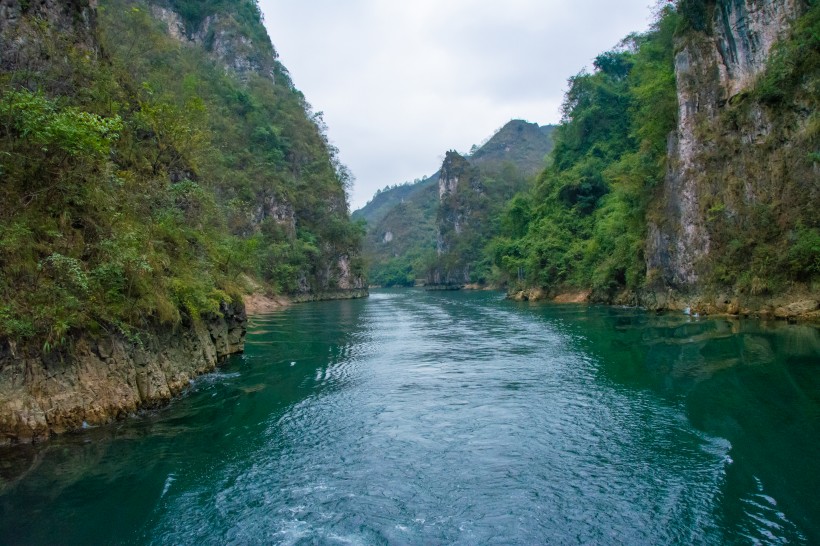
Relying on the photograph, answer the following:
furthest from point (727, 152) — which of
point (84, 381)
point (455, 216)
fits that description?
point (455, 216)

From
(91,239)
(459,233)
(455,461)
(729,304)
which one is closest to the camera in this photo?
(455,461)

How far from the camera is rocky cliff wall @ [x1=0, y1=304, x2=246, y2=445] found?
827cm

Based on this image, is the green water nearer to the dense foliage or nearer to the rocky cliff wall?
the rocky cliff wall

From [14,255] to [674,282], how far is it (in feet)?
111

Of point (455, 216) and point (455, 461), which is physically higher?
point (455, 216)

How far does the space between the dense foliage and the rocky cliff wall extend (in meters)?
34.8

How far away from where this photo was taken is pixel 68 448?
8453 millimetres

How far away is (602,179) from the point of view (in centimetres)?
5397

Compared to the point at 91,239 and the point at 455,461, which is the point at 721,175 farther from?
the point at 91,239

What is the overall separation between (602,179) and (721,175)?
26589mm

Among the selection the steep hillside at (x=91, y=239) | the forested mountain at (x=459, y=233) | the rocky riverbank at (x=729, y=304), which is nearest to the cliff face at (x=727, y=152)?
the rocky riverbank at (x=729, y=304)

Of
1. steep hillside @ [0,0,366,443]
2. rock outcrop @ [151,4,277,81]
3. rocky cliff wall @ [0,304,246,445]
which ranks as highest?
rock outcrop @ [151,4,277,81]

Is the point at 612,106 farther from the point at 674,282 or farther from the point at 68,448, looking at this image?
the point at 68,448

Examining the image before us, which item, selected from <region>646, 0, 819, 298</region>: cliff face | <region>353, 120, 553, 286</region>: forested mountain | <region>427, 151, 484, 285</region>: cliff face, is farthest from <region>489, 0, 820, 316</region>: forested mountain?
<region>427, 151, 484, 285</region>: cliff face
